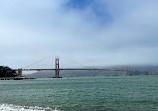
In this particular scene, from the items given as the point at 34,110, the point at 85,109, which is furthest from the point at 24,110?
the point at 85,109

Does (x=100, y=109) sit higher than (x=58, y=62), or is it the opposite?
(x=58, y=62)

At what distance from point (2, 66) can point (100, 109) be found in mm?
141910

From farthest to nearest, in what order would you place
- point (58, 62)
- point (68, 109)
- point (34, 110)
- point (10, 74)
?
point (10, 74) → point (58, 62) → point (68, 109) → point (34, 110)

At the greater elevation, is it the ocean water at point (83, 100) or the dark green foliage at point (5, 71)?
the dark green foliage at point (5, 71)

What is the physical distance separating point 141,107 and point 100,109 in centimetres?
332

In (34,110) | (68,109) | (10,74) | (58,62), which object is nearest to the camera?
(34,110)

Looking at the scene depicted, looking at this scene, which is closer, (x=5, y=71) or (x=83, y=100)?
(x=83, y=100)

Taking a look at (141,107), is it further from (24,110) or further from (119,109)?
(24,110)

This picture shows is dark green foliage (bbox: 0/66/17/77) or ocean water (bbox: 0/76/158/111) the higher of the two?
dark green foliage (bbox: 0/66/17/77)

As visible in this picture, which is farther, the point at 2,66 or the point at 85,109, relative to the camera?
the point at 2,66

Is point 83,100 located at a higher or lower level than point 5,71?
lower

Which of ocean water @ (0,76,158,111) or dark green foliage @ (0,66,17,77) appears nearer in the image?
ocean water @ (0,76,158,111)

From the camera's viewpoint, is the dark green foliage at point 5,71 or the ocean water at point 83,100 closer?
the ocean water at point 83,100

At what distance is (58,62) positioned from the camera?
141m
